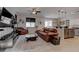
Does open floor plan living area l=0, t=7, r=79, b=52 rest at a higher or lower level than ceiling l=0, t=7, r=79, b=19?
lower

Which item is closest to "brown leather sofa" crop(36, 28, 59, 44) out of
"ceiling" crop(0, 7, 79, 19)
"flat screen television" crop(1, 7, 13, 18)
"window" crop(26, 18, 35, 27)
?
"window" crop(26, 18, 35, 27)

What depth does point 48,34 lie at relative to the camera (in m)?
2.05

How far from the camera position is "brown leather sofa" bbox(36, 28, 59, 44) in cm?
204

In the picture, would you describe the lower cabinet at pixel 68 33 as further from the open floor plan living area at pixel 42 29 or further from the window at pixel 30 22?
the window at pixel 30 22

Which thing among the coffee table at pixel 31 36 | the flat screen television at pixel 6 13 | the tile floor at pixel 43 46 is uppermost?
the flat screen television at pixel 6 13

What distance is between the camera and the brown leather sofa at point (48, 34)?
204 cm

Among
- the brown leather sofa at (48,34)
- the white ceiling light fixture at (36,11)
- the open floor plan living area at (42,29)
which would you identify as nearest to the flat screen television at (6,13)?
the open floor plan living area at (42,29)

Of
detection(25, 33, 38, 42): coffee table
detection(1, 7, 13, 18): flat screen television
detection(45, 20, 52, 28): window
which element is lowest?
detection(25, 33, 38, 42): coffee table

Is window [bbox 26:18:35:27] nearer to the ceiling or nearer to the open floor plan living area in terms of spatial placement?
the open floor plan living area

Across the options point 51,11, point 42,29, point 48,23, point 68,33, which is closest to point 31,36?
point 42,29

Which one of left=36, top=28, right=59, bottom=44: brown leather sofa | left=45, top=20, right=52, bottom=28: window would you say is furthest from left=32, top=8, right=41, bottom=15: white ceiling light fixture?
left=36, top=28, right=59, bottom=44: brown leather sofa

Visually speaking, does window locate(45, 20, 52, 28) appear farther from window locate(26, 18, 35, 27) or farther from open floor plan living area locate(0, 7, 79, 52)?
window locate(26, 18, 35, 27)
